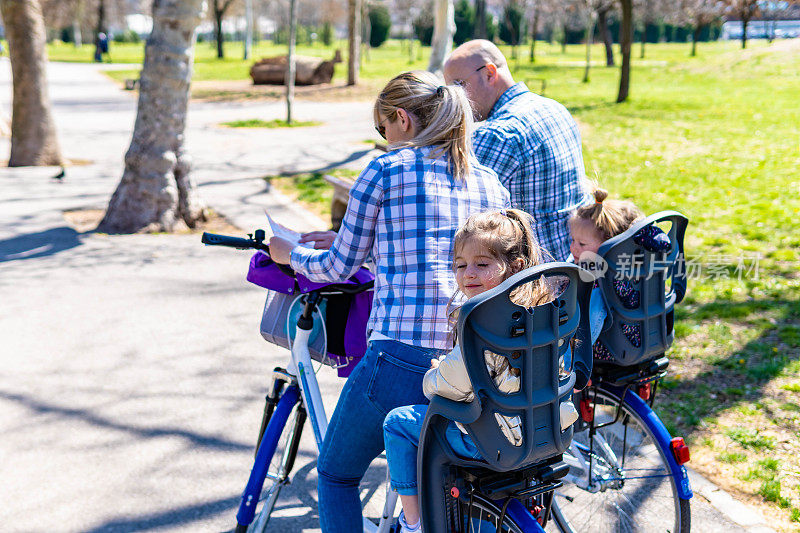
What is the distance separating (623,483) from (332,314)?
1.33 metres

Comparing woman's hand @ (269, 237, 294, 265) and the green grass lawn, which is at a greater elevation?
woman's hand @ (269, 237, 294, 265)

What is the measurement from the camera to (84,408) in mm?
4523

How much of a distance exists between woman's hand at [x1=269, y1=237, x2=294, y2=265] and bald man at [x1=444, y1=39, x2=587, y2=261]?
995 millimetres

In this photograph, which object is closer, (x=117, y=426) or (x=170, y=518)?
(x=170, y=518)

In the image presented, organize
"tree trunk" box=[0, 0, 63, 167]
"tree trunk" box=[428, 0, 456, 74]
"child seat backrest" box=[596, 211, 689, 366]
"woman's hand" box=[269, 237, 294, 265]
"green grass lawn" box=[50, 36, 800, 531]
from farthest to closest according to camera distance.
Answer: "tree trunk" box=[428, 0, 456, 74] < "tree trunk" box=[0, 0, 63, 167] < "green grass lawn" box=[50, 36, 800, 531] < "woman's hand" box=[269, 237, 294, 265] < "child seat backrest" box=[596, 211, 689, 366]

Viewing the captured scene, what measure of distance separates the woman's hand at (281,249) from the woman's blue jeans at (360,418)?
1.73 ft

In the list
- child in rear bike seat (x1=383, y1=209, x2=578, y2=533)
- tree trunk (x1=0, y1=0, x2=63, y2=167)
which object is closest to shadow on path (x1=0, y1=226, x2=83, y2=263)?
tree trunk (x1=0, y1=0, x2=63, y2=167)

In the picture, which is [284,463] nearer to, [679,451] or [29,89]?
[679,451]

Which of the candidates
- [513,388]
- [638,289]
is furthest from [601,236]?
[513,388]

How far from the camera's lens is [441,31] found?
1277 cm

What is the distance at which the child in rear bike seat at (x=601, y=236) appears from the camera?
2.71 meters

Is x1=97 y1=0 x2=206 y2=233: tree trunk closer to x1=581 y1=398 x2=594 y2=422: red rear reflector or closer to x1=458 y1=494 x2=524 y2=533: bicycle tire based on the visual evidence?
x1=581 y1=398 x2=594 y2=422: red rear reflector

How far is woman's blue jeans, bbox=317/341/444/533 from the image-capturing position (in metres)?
2.35

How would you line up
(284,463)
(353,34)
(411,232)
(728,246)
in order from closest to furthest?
1. (411,232)
2. (284,463)
3. (728,246)
4. (353,34)
